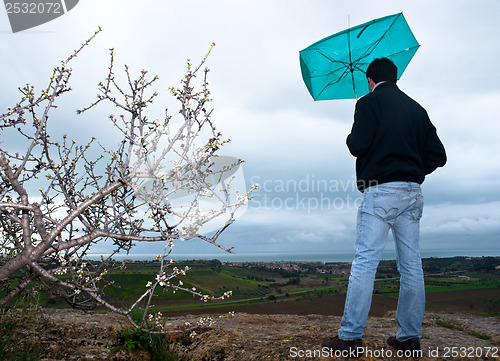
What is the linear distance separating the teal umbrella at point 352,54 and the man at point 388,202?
1668 mm

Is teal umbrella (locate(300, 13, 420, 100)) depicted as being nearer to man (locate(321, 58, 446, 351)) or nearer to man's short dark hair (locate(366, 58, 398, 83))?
man's short dark hair (locate(366, 58, 398, 83))

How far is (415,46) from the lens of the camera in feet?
19.5

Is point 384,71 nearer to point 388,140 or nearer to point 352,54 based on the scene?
point 388,140

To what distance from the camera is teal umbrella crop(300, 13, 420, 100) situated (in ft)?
18.1

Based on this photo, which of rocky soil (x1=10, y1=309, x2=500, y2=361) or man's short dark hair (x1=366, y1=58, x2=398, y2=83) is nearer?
rocky soil (x1=10, y1=309, x2=500, y2=361)

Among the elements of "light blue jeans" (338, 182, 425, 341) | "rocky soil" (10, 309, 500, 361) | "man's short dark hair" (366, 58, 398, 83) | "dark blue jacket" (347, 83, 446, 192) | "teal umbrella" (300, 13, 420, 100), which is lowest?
"rocky soil" (10, 309, 500, 361)

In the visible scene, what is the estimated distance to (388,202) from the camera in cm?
392

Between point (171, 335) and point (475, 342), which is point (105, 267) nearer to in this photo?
point (171, 335)

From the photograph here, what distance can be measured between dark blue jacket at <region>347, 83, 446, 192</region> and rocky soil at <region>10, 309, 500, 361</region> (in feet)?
7.02

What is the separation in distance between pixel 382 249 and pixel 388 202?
1.78 ft

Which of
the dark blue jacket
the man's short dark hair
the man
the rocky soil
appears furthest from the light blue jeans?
the man's short dark hair

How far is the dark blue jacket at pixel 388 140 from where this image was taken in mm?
3959

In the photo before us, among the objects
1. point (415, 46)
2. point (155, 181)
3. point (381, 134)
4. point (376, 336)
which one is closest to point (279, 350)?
point (376, 336)

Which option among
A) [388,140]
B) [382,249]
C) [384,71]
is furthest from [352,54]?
[382,249]
